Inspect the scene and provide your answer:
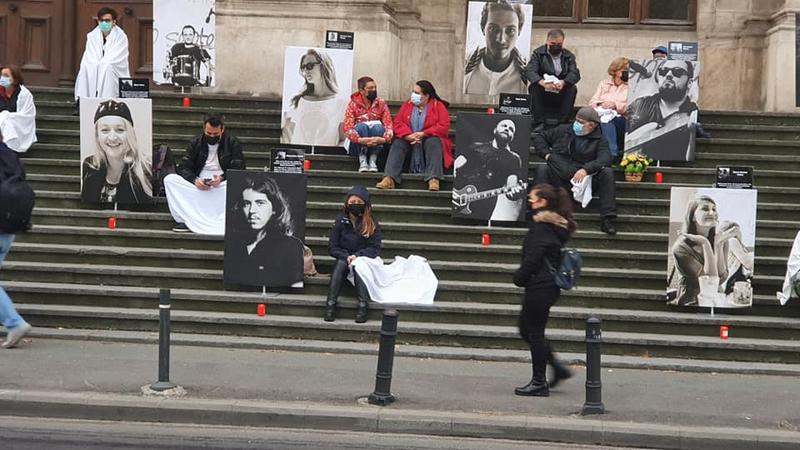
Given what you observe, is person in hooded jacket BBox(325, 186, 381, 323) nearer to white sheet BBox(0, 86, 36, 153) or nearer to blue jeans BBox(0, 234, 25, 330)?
blue jeans BBox(0, 234, 25, 330)

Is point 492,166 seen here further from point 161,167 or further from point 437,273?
point 161,167

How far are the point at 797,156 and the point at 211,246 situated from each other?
7.57 meters

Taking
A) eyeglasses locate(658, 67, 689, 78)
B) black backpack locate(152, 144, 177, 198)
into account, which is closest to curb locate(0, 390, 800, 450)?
black backpack locate(152, 144, 177, 198)

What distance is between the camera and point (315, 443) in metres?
8.30

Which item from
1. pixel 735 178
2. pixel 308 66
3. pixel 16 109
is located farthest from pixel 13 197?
pixel 735 178

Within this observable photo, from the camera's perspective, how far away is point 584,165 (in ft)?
41.4

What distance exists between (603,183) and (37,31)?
10223mm

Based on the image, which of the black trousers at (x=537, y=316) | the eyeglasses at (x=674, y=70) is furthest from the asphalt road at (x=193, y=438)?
the eyeglasses at (x=674, y=70)

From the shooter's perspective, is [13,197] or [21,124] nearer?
[13,197]

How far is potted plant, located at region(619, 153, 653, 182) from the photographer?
13508 millimetres

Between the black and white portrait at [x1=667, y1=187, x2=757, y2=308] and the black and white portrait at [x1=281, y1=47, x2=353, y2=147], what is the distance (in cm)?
487

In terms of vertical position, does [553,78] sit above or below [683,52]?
below

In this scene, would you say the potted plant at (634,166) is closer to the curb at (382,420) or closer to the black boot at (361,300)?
the black boot at (361,300)

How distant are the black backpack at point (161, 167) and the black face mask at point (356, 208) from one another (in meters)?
2.71
